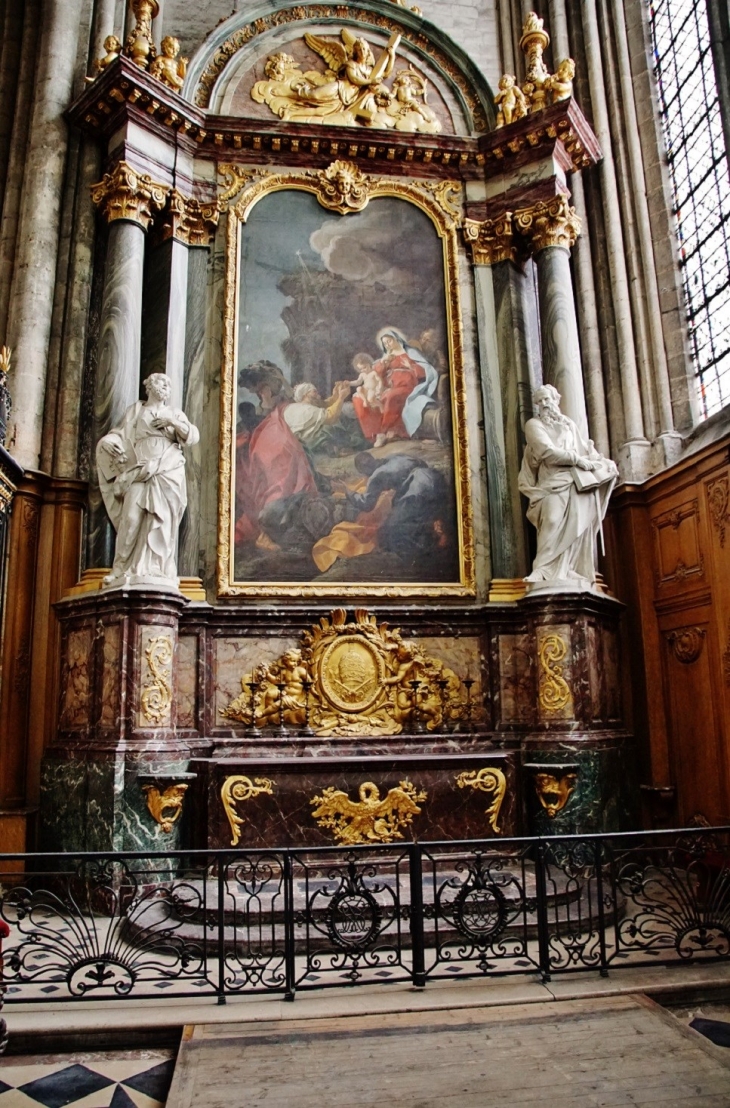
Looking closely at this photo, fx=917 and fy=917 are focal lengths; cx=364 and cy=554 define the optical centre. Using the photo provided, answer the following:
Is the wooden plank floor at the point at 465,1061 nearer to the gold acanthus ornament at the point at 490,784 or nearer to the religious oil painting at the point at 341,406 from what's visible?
the gold acanthus ornament at the point at 490,784

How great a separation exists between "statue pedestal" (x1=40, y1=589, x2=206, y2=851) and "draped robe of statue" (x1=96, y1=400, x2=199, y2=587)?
33 centimetres

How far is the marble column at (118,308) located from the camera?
8.49 metres

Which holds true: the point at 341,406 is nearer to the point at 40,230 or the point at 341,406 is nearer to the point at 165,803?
the point at 40,230

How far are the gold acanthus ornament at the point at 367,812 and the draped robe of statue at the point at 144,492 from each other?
235cm

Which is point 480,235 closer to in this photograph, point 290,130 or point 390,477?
point 290,130

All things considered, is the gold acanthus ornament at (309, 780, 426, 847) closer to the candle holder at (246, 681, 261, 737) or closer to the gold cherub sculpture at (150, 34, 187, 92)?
the candle holder at (246, 681, 261, 737)

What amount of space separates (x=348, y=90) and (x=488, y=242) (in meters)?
2.33

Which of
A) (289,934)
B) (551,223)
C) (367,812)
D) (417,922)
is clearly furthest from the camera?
(551,223)

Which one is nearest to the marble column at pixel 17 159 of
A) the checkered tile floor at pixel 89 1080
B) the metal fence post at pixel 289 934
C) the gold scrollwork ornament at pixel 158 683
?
the gold scrollwork ornament at pixel 158 683

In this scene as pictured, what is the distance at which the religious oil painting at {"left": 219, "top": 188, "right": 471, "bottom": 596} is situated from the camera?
29.5 feet

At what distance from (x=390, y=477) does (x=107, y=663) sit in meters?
3.34

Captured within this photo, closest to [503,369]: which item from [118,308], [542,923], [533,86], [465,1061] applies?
[533,86]

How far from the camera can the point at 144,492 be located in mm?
8078

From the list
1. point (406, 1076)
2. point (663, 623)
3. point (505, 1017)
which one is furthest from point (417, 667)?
point (406, 1076)
